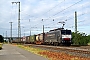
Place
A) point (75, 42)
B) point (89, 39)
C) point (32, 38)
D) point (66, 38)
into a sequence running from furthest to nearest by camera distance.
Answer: point (32, 38) < point (89, 39) < point (75, 42) < point (66, 38)

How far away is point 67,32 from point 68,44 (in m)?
2.53

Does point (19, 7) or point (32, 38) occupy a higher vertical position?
point (19, 7)

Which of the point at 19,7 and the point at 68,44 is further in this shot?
the point at 19,7

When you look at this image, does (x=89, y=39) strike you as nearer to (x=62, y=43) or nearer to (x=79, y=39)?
(x=79, y=39)

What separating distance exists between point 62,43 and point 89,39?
34563 millimetres

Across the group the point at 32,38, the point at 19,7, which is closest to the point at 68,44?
the point at 19,7

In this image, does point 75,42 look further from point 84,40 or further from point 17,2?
point 17,2

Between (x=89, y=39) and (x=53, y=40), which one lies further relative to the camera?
(x=89, y=39)

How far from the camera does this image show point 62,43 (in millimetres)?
50625

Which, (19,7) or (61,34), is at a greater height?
(19,7)

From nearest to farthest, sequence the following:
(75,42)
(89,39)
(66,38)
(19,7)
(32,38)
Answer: (66,38), (19,7), (75,42), (89,39), (32,38)

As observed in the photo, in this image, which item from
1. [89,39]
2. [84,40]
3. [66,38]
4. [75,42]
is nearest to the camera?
[66,38]

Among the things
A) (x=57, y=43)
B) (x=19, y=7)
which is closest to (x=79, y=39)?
(x=57, y=43)

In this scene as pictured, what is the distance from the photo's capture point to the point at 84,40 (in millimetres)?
75125
